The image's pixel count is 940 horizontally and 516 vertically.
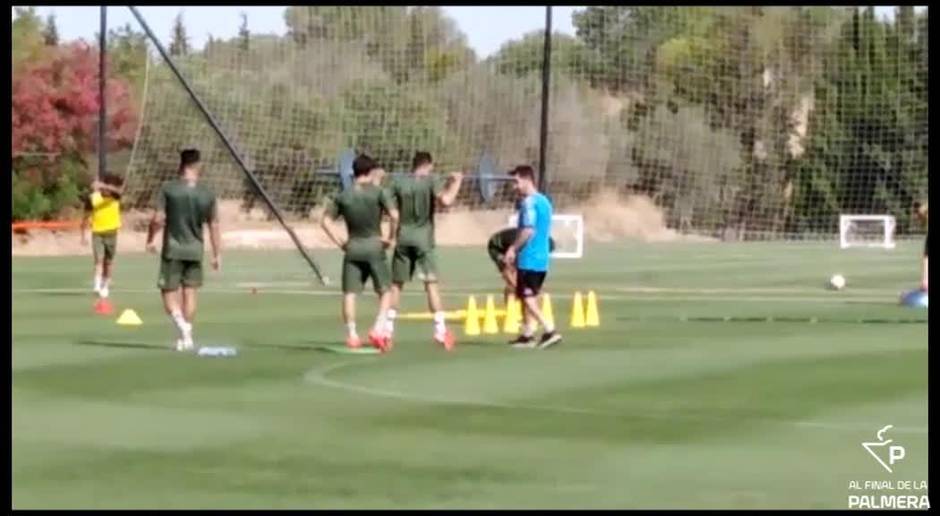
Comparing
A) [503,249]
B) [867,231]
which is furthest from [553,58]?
[503,249]

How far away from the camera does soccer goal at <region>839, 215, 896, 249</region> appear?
187 feet

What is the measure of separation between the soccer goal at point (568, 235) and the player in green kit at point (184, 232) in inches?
1088

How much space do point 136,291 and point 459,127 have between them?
45.9 feet

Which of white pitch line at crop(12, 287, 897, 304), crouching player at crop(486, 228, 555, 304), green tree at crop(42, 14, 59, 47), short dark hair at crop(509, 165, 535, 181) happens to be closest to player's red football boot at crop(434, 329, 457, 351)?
short dark hair at crop(509, 165, 535, 181)

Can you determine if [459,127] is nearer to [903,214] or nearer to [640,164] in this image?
[640,164]

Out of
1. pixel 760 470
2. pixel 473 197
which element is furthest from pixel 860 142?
pixel 760 470

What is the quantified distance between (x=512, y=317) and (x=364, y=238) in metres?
3.99

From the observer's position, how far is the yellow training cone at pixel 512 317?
76.0 ft

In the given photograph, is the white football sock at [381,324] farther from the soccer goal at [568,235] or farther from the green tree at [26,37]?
the green tree at [26,37]

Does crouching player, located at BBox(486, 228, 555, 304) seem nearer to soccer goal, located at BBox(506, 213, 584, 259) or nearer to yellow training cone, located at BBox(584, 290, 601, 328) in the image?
yellow training cone, located at BBox(584, 290, 601, 328)

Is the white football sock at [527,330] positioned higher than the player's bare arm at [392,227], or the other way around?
the player's bare arm at [392,227]

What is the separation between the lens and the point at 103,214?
29.8m
